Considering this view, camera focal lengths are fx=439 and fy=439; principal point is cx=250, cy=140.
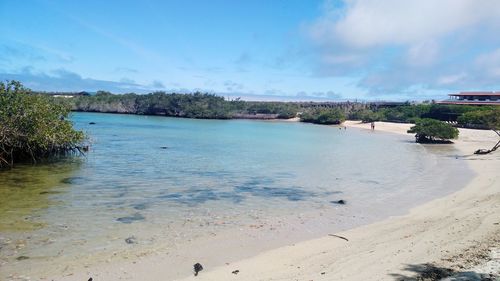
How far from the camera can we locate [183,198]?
15734mm

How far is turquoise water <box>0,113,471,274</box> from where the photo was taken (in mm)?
10539

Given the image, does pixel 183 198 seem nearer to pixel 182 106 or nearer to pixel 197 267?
pixel 197 267

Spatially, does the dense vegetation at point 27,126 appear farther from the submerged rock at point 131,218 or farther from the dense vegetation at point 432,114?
the dense vegetation at point 432,114

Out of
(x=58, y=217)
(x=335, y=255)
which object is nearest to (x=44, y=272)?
(x=58, y=217)

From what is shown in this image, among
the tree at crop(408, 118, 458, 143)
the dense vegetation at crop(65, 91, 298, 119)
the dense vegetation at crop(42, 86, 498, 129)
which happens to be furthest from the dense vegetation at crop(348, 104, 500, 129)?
the dense vegetation at crop(65, 91, 298, 119)

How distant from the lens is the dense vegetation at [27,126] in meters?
20.6

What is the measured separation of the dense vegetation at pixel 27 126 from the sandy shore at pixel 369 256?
1492 centimetres

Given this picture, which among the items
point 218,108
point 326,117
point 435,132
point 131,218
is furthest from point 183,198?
point 218,108

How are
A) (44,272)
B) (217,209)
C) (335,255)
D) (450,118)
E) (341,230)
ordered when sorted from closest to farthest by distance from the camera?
(44,272) < (335,255) < (341,230) < (217,209) < (450,118)

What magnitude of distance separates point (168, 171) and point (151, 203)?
8.37 m

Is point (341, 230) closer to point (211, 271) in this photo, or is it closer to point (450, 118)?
point (211, 271)

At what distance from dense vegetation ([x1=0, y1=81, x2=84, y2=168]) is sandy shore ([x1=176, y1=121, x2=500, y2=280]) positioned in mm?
16063

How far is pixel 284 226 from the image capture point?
1203 cm

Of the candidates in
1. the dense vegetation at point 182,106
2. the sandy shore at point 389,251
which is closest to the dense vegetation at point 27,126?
the sandy shore at point 389,251
